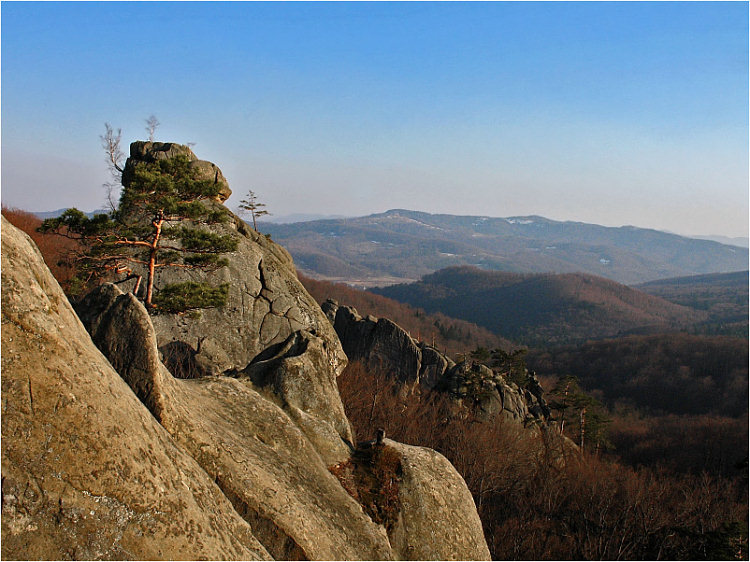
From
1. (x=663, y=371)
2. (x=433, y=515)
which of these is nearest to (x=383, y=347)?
(x=433, y=515)

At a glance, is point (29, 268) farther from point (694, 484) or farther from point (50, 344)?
point (694, 484)

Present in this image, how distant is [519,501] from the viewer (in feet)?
85.9

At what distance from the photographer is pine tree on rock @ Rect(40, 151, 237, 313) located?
52.1ft

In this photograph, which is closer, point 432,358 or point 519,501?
point 519,501

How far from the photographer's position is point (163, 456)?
16.5ft

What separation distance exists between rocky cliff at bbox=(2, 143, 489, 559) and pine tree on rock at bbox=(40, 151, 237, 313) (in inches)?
270

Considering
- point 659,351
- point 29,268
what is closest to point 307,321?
point 29,268

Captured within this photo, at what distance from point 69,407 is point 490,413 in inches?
1398

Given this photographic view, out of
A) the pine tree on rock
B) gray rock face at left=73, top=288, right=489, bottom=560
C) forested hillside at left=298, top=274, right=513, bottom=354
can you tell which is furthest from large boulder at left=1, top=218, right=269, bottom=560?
forested hillside at left=298, top=274, right=513, bottom=354

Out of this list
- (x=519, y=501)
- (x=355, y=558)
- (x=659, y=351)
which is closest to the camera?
(x=355, y=558)

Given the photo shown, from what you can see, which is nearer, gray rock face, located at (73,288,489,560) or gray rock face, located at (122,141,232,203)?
gray rock face, located at (73,288,489,560)

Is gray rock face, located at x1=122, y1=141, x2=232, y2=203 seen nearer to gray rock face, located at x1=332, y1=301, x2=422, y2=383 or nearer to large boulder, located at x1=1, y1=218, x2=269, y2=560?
gray rock face, located at x1=332, y1=301, x2=422, y2=383

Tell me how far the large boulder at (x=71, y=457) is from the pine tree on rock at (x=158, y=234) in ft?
38.0

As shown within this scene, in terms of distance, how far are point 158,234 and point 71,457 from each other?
14.6 m
